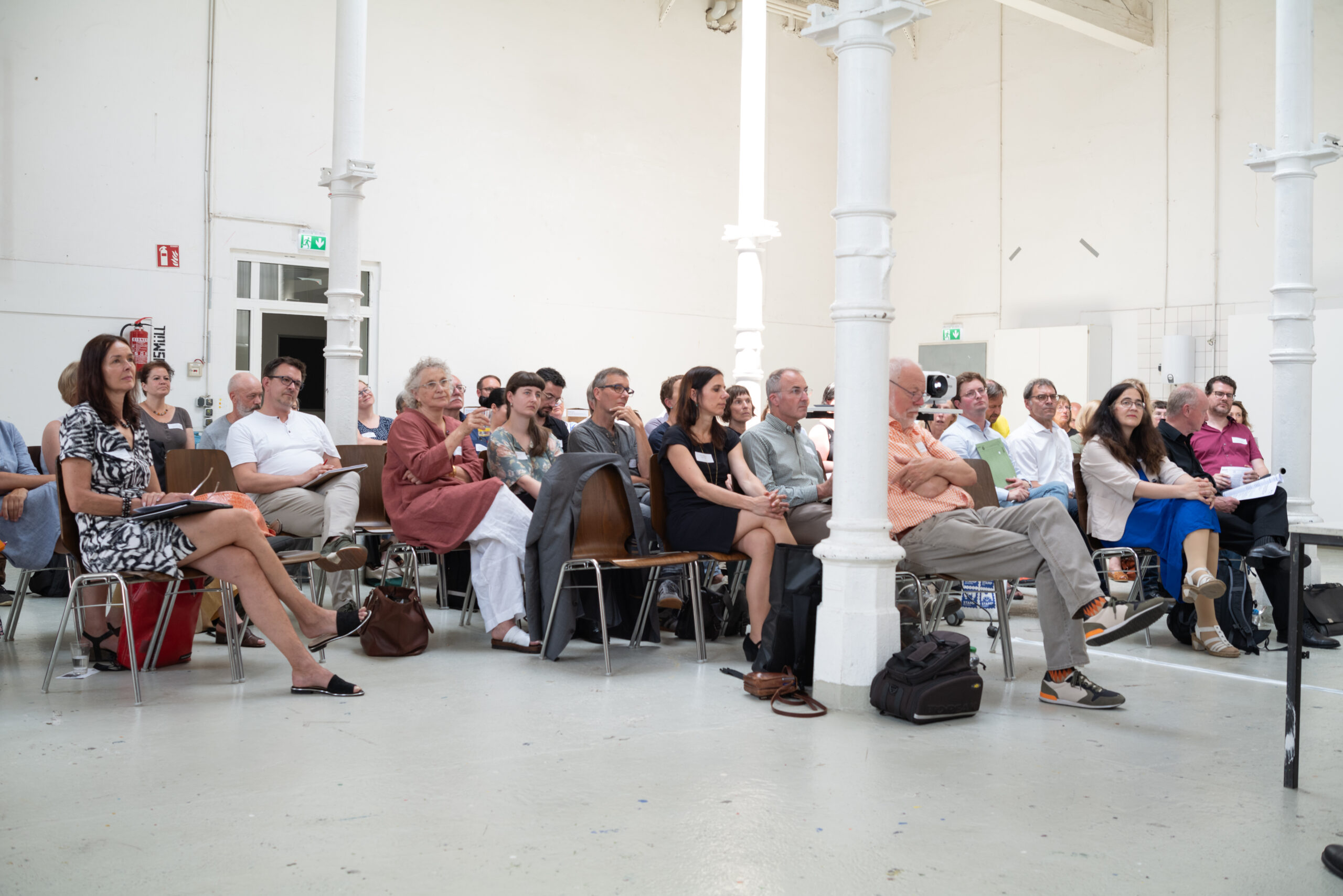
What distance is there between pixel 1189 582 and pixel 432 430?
11.3ft

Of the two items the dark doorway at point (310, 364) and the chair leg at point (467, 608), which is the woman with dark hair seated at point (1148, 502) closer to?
the chair leg at point (467, 608)

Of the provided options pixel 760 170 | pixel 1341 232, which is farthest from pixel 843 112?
pixel 1341 232

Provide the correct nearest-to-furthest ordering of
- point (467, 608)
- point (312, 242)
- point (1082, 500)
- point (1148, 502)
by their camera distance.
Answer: point (1148, 502) < point (1082, 500) < point (467, 608) < point (312, 242)

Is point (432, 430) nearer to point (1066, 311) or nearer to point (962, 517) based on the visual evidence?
point (962, 517)

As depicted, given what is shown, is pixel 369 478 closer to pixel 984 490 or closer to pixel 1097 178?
pixel 984 490

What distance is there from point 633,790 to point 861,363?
172 cm

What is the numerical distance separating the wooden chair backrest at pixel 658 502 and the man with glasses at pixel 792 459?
1.25ft

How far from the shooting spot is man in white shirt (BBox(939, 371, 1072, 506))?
5977mm

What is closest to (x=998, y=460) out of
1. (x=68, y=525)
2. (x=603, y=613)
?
(x=603, y=613)

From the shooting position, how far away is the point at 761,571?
4531 mm

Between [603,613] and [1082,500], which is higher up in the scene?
[1082,500]

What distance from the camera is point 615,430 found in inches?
A: 219

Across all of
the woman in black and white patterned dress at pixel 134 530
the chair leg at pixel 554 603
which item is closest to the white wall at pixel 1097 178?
the chair leg at pixel 554 603

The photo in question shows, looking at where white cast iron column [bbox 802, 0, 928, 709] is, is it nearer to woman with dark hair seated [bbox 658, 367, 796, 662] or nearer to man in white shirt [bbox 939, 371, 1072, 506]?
woman with dark hair seated [bbox 658, 367, 796, 662]
